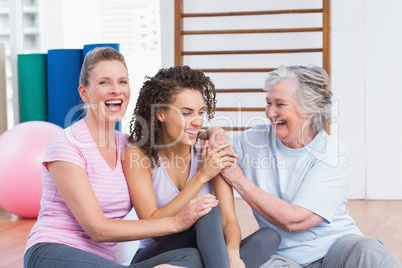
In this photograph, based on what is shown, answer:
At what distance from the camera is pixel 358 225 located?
365cm

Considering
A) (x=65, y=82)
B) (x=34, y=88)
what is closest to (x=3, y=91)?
(x=34, y=88)

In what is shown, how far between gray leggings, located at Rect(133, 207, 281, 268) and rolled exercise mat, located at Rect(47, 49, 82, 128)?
8.98 ft

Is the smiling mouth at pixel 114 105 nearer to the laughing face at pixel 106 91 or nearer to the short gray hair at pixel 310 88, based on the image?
the laughing face at pixel 106 91

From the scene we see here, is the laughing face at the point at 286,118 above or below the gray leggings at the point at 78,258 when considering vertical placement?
above

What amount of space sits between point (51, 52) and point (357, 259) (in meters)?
3.48

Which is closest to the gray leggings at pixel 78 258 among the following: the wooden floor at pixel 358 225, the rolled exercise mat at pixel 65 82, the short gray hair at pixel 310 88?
the short gray hair at pixel 310 88

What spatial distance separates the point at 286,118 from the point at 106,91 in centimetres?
71

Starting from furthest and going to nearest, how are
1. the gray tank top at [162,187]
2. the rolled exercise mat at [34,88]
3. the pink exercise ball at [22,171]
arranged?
the rolled exercise mat at [34,88] → the pink exercise ball at [22,171] → the gray tank top at [162,187]

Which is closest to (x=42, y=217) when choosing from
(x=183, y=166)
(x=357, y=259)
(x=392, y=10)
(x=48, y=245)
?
(x=48, y=245)

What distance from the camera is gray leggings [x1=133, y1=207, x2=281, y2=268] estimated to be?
1.83m

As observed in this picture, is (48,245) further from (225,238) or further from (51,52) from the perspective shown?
(51,52)

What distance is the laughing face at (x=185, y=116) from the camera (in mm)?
2078

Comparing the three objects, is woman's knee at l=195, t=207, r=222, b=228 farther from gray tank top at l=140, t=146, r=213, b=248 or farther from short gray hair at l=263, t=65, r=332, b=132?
short gray hair at l=263, t=65, r=332, b=132

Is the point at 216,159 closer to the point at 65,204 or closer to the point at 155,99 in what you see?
the point at 155,99
